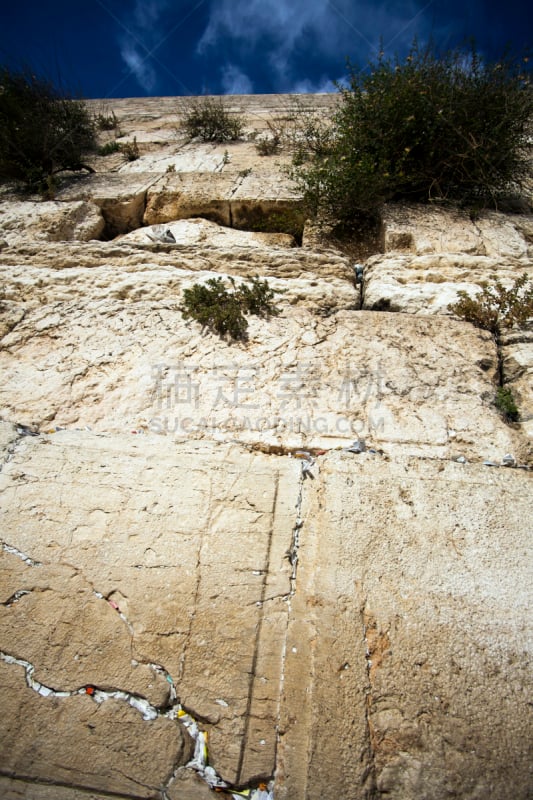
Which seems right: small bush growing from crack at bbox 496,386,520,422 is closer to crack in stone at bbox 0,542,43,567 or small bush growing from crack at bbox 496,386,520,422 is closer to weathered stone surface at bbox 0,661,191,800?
weathered stone surface at bbox 0,661,191,800

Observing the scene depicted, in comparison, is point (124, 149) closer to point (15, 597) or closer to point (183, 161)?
point (183, 161)

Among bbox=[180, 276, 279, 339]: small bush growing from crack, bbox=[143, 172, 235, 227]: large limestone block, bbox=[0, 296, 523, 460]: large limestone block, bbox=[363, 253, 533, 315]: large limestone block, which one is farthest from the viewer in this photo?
bbox=[143, 172, 235, 227]: large limestone block

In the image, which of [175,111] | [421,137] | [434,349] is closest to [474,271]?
[434,349]

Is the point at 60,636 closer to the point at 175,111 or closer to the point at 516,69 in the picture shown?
the point at 516,69

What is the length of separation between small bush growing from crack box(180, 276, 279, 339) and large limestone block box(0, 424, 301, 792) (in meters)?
0.85

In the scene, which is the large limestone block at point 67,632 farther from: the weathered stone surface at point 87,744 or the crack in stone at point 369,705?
the crack in stone at point 369,705

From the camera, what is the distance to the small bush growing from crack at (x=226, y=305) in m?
2.26

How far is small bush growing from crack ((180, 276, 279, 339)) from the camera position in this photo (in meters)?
2.26

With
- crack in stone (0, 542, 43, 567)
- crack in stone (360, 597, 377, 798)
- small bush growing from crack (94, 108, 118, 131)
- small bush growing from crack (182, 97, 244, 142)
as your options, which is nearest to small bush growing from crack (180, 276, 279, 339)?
crack in stone (0, 542, 43, 567)

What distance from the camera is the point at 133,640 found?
48.6 inches

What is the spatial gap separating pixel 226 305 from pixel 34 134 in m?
4.07

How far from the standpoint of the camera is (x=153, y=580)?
1357 mm

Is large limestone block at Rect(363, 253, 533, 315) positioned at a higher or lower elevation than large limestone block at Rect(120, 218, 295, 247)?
lower

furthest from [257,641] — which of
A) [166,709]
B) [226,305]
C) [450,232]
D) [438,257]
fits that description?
[450,232]
